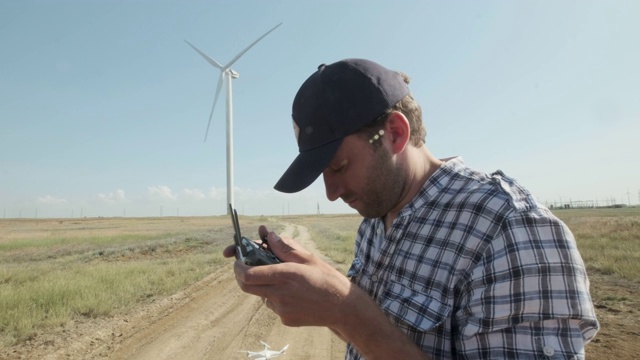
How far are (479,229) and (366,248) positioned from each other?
76 centimetres

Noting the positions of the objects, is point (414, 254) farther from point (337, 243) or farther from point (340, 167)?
point (337, 243)

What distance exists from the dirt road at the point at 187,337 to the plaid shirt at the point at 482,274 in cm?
484

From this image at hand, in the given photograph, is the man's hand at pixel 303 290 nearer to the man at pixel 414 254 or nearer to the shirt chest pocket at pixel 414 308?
the man at pixel 414 254

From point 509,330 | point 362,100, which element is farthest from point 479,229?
point 362,100

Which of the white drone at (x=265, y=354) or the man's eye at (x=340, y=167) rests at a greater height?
the man's eye at (x=340, y=167)

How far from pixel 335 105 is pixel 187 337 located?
20.8 ft

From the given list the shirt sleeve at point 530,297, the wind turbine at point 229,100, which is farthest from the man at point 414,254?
the wind turbine at point 229,100

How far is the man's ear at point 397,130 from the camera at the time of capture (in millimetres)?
1633

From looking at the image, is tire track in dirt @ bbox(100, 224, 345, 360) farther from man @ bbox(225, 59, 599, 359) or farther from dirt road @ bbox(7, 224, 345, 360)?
man @ bbox(225, 59, 599, 359)

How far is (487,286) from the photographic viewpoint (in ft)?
4.10

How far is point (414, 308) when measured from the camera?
144 cm

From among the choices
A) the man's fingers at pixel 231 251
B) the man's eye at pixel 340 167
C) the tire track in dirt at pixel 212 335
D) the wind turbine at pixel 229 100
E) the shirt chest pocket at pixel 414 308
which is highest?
the wind turbine at pixel 229 100

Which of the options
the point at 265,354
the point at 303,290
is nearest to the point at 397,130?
the point at 303,290

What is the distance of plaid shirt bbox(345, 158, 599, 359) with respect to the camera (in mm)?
1160
